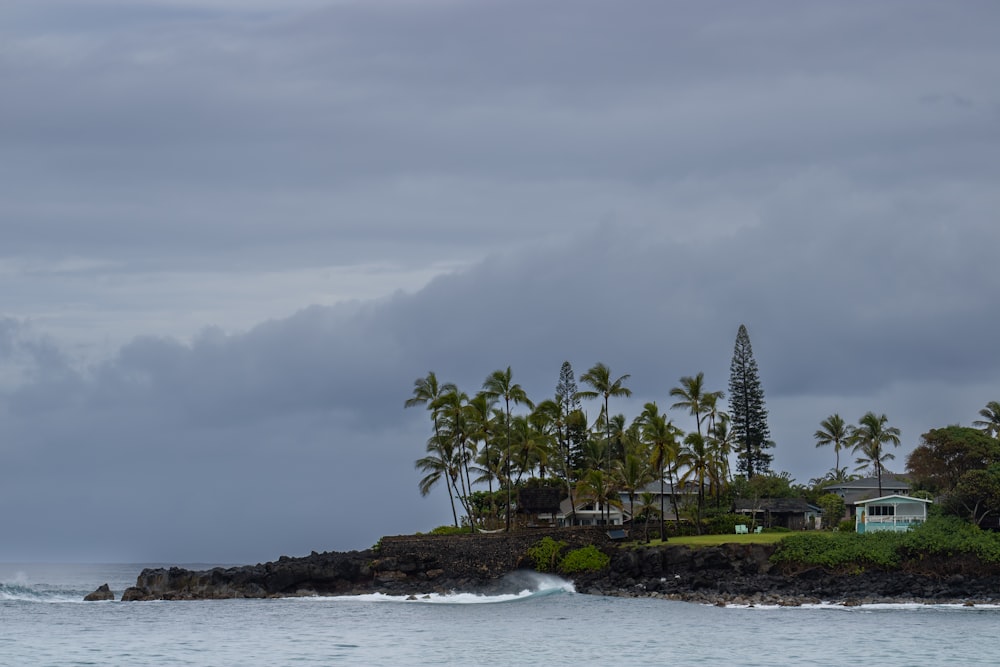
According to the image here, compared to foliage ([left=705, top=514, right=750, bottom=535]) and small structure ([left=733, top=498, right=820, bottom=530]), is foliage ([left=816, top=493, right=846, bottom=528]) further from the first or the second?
foliage ([left=705, top=514, right=750, bottom=535])

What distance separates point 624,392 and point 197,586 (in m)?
35.3

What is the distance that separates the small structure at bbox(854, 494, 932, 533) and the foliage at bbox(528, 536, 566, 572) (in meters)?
20.1

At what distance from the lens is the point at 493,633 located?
163 ft

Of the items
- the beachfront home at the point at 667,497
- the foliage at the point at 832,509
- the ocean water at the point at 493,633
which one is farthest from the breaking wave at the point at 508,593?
the foliage at the point at 832,509

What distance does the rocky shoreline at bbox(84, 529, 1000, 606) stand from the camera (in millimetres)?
66188

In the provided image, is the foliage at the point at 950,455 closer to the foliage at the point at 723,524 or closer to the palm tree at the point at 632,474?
the foliage at the point at 723,524

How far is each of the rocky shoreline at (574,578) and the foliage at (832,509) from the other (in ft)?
65.6

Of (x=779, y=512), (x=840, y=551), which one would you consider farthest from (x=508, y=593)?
(x=779, y=512)

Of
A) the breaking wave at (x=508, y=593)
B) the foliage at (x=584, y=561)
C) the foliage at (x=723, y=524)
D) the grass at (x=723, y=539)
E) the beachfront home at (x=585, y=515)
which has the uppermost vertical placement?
the beachfront home at (x=585, y=515)

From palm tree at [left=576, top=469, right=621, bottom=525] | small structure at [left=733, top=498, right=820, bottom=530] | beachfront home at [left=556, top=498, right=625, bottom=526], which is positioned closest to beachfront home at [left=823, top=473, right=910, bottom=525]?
small structure at [left=733, top=498, right=820, bottom=530]

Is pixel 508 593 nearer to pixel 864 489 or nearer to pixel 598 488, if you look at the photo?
pixel 598 488

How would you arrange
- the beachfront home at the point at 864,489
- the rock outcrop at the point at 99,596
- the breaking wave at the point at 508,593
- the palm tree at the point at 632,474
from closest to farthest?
the breaking wave at the point at 508,593 < the rock outcrop at the point at 99,596 < the palm tree at the point at 632,474 < the beachfront home at the point at 864,489

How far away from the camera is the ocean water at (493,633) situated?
40938mm

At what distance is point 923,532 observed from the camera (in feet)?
231
